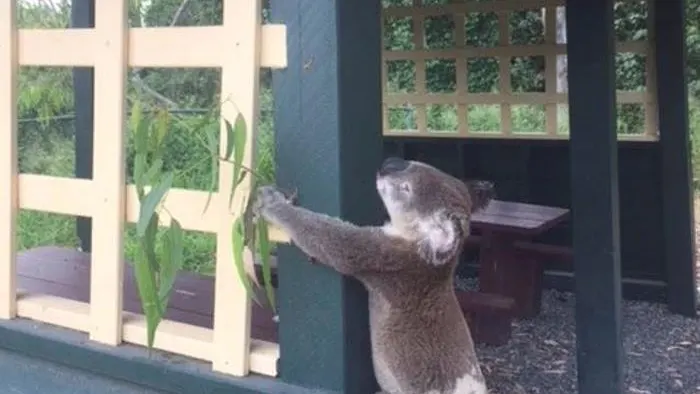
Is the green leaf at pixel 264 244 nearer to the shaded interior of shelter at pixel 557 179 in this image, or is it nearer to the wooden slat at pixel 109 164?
the wooden slat at pixel 109 164

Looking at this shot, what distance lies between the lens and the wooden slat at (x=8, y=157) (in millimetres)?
1861

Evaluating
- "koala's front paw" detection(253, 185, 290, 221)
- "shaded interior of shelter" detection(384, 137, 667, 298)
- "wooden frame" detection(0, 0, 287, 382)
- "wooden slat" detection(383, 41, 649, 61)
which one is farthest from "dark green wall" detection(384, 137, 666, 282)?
"koala's front paw" detection(253, 185, 290, 221)

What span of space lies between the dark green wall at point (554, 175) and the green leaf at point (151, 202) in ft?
12.0

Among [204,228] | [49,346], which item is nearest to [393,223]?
[204,228]

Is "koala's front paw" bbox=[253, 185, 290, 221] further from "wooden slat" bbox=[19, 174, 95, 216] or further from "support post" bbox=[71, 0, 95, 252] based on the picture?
"support post" bbox=[71, 0, 95, 252]

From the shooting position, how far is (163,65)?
1.58 meters

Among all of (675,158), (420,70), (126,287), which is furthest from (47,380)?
(420,70)

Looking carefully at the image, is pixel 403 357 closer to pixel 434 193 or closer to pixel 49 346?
pixel 434 193

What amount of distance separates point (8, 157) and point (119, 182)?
1.25 ft

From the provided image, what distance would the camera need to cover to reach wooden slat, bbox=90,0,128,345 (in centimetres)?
165

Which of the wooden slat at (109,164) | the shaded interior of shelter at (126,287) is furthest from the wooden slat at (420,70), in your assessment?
the wooden slat at (109,164)

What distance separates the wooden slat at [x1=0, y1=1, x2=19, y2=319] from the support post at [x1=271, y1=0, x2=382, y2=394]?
692mm

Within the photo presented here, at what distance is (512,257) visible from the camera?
409 centimetres

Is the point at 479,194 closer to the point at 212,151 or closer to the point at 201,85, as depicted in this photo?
the point at 212,151
